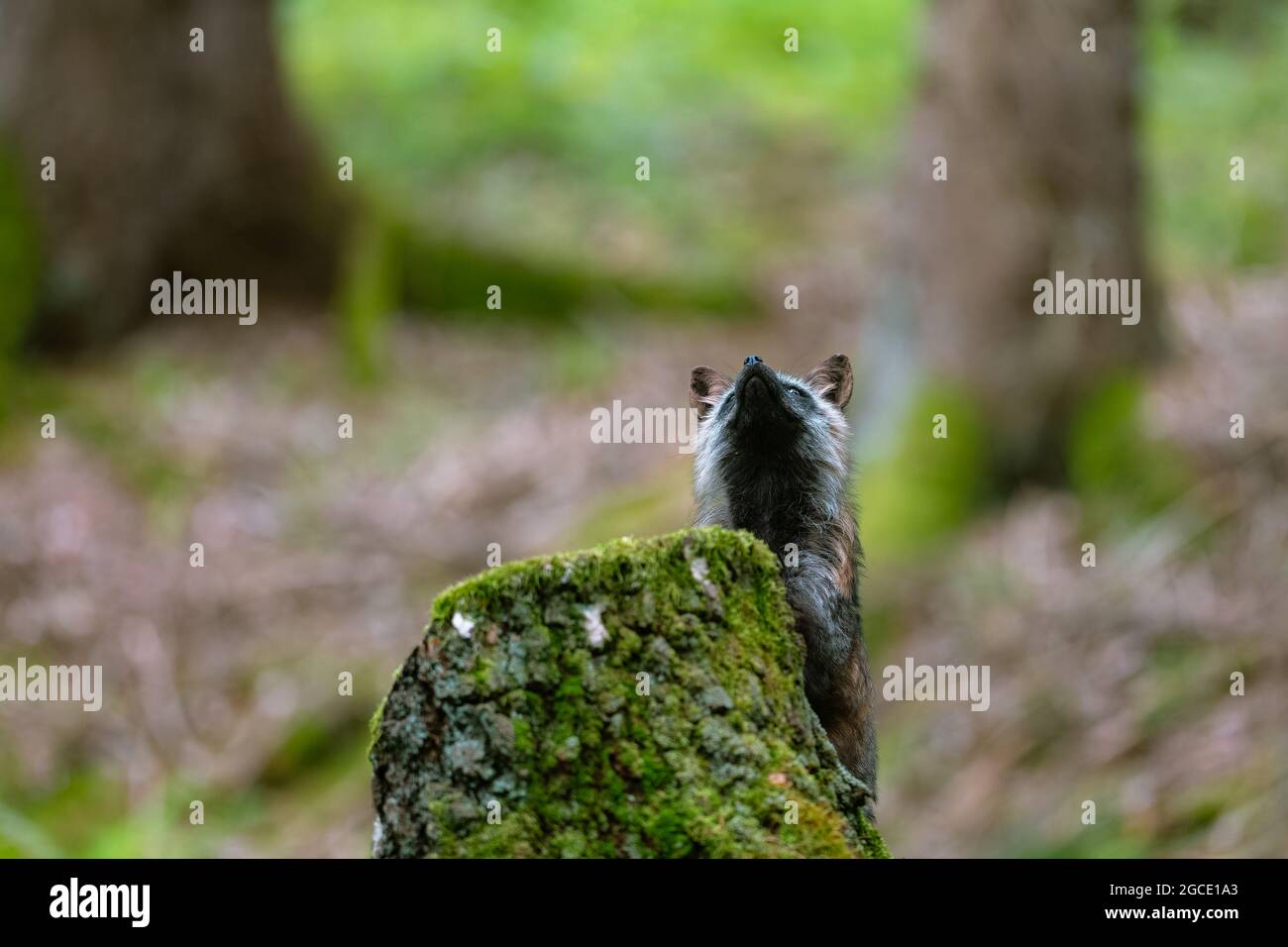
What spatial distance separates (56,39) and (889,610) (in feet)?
33.2

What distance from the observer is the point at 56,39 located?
1466 cm

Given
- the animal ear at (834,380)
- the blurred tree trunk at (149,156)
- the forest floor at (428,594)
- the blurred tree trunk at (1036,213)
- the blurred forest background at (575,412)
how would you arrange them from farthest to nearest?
1. the blurred tree trunk at (149,156)
2. the blurred tree trunk at (1036,213)
3. the blurred forest background at (575,412)
4. the forest floor at (428,594)
5. the animal ear at (834,380)

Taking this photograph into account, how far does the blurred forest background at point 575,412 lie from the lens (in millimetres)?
10523

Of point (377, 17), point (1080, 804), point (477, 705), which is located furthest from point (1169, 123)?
point (477, 705)

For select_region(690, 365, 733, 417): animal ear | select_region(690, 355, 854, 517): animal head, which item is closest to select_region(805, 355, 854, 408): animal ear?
select_region(690, 355, 854, 517): animal head

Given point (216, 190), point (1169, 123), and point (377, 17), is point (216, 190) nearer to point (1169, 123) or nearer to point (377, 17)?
point (377, 17)

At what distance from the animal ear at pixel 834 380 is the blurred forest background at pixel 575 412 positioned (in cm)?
418

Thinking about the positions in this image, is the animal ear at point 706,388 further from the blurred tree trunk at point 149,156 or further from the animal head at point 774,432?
the blurred tree trunk at point 149,156

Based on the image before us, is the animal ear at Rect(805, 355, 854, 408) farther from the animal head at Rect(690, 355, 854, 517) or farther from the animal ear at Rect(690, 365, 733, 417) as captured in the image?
the animal ear at Rect(690, 365, 733, 417)

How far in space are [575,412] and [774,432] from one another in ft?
33.9

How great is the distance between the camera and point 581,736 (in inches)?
147

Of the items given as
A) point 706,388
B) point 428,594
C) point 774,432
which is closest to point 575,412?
point 428,594

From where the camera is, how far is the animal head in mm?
5840

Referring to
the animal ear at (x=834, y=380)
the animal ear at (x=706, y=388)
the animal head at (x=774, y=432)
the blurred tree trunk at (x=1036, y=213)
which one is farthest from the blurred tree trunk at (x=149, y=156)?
the animal ear at (x=834, y=380)
